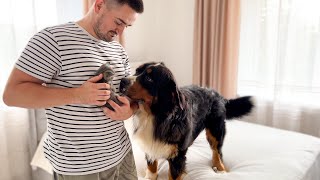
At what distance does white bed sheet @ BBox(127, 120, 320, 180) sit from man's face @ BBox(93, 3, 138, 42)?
91cm

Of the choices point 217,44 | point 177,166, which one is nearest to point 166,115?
point 177,166

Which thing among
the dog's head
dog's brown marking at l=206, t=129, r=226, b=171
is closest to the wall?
dog's brown marking at l=206, t=129, r=226, b=171

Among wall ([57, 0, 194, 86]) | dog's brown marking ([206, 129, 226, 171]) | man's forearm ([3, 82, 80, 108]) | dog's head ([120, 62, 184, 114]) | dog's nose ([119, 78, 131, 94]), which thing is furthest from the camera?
wall ([57, 0, 194, 86])

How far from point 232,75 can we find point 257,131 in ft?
2.25

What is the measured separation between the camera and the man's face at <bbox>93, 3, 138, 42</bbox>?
105cm

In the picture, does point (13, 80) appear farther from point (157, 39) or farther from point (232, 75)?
point (157, 39)

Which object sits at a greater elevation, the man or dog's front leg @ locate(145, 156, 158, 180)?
the man

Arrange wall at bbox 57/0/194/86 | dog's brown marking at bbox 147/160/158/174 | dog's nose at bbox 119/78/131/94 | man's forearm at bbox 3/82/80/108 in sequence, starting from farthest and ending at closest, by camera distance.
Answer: wall at bbox 57/0/194/86 < dog's brown marking at bbox 147/160/158/174 < dog's nose at bbox 119/78/131/94 < man's forearm at bbox 3/82/80/108

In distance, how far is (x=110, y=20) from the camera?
105cm

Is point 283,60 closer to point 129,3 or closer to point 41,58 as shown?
point 129,3

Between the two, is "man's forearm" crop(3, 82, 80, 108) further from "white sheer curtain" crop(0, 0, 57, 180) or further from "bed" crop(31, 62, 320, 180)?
"white sheer curtain" crop(0, 0, 57, 180)

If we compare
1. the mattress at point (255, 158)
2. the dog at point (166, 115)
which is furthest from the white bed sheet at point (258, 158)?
the dog at point (166, 115)

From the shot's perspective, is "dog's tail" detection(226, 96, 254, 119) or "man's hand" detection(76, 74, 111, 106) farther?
"dog's tail" detection(226, 96, 254, 119)

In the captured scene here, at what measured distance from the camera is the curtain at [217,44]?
2688 mm
